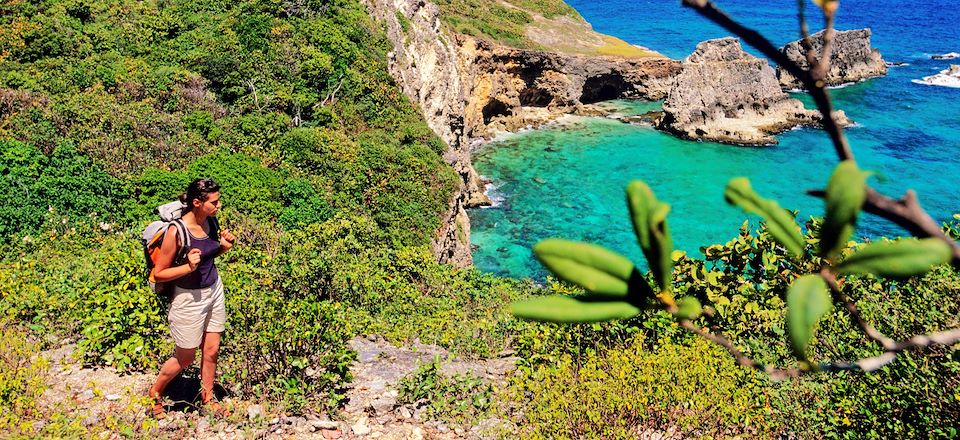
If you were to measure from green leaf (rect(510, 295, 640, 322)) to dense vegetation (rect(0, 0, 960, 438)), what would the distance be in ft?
3.93

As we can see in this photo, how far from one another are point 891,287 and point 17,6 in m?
22.8

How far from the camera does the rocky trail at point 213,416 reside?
5574 mm

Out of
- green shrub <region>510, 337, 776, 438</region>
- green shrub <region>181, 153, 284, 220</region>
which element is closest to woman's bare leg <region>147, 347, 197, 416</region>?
green shrub <region>510, 337, 776, 438</region>

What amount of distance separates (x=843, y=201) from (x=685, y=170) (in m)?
38.5

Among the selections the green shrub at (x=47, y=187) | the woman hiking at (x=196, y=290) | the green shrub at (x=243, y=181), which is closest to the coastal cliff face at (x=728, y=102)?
the green shrub at (x=243, y=181)

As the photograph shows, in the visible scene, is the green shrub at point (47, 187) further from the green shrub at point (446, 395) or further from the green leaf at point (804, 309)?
the green leaf at point (804, 309)

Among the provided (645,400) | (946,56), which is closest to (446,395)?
(645,400)

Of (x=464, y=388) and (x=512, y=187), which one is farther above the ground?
(x=464, y=388)

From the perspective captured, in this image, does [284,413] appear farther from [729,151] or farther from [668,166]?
[729,151]

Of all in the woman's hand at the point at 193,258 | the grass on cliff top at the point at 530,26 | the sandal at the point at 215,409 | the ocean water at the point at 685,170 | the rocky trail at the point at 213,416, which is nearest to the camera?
the woman's hand at the point at 193,258

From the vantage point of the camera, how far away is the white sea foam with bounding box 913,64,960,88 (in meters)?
54.8

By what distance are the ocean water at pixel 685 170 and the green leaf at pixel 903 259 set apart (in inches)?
785

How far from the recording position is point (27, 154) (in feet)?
41.0

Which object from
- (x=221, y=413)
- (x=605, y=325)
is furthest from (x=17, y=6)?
(x=605, y=325)
